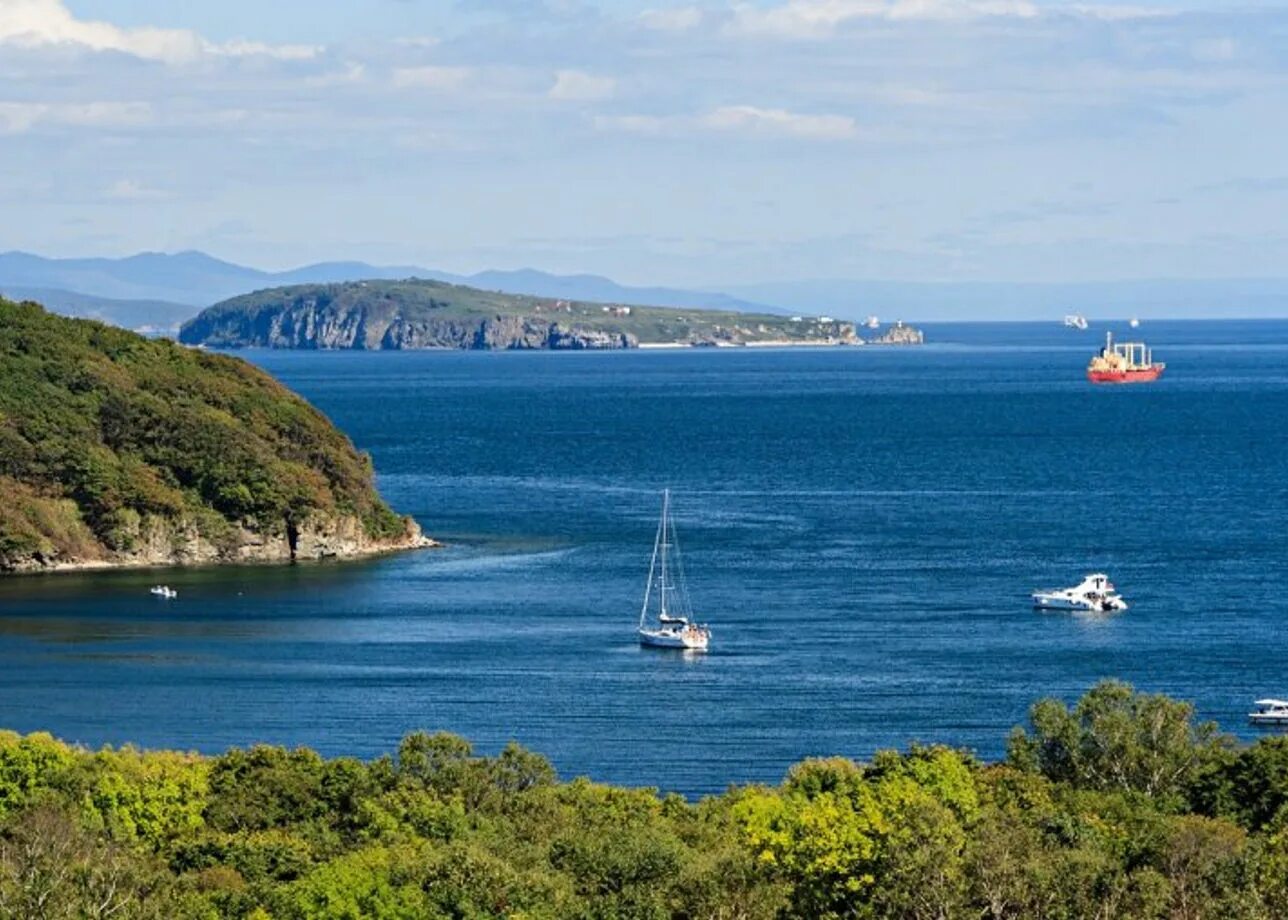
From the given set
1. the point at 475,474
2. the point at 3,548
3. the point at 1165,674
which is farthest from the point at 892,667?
the point at 475,474

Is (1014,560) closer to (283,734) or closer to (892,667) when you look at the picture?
(892,667)

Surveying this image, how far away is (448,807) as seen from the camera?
41.6 m

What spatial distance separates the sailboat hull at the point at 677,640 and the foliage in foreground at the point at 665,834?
26.2 meters

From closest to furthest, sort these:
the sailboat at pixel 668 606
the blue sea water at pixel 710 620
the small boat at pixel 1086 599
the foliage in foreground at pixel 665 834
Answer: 1. the foliage in foreground at pixel 665 834
2. the blue sea water at pixel 710 620
3. the sailboat at pixel 668 606
4. the small boat at pixel 1086 599

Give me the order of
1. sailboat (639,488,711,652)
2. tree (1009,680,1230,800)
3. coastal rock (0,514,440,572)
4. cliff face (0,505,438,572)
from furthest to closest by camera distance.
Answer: coastal rock (0,514,440,572)
cliff face (0,505,438,572)
sailboat (639,488,711,652)
tree (1009,680,1230,800)

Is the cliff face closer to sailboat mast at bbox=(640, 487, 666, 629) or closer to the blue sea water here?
the blue sea water

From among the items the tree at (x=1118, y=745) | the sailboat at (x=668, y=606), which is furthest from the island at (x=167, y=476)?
the tree at (x=1118, y=745)

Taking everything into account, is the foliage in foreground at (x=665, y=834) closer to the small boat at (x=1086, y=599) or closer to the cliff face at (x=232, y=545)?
the small boat at (x=1086, y=599)

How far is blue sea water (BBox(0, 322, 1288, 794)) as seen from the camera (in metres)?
62.3

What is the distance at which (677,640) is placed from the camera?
73312 mm

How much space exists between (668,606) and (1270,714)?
24875 millimetres

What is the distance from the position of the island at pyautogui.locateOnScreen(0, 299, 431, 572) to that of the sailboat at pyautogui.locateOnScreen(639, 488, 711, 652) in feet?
38.9

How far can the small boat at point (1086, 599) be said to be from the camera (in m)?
79.7

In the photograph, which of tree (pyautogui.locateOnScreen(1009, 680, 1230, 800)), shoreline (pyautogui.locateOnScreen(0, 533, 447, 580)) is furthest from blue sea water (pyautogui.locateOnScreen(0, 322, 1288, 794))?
tree (pyautogui.locateOnScreen(1009, 680, 1230, 800))
